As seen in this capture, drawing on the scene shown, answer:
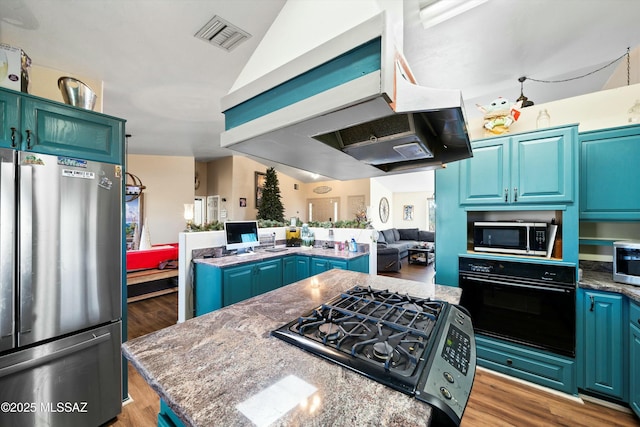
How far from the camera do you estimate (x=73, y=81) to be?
63.9 inches

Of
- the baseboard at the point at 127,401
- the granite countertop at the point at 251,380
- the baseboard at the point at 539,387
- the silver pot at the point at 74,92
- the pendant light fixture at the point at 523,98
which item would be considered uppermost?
the pendant light fixture at the point at 523,98

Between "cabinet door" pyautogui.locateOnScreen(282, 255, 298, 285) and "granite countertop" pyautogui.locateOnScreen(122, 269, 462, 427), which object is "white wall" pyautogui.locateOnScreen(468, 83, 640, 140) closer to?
"granite countertop" pyautogui.locateOnScreen(122, 269, 462, 427)

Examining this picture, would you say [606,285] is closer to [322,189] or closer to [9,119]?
[9,119]

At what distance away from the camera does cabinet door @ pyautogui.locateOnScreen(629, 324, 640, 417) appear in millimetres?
1558

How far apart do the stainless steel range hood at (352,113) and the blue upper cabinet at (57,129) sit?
1.31m

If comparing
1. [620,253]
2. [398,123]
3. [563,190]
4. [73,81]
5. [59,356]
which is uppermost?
[73,81]

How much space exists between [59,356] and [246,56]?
8.50 ft

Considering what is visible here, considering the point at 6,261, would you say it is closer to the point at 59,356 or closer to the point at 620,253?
the point at 59,356

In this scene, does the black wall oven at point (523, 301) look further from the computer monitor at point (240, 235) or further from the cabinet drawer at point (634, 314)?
the computer monitor at point (240, 235)

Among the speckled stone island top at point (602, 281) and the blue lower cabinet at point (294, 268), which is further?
the blue lower cabinet at point (294, 268)

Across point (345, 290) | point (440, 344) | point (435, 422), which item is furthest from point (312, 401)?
point (345, 290)

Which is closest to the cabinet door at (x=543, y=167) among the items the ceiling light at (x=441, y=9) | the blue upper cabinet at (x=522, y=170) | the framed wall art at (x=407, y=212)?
the blue upper cabinet at (x=522, y=170)

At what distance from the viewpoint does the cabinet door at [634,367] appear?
1558 millimetres

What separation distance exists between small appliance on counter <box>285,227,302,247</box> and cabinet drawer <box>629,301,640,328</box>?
3526 millimetres
